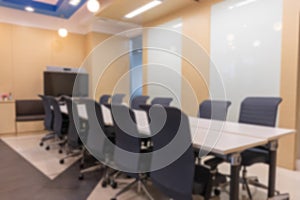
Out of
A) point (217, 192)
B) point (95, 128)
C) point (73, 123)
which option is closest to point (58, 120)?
point (73, 123)

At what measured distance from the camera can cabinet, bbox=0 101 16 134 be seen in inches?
200

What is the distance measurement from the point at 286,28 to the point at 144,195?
9.95ft

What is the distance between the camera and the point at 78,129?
2.84 metres

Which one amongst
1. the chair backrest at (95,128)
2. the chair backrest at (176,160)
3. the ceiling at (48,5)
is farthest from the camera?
the ceiling at (48,5)

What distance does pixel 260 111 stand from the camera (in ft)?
7.85

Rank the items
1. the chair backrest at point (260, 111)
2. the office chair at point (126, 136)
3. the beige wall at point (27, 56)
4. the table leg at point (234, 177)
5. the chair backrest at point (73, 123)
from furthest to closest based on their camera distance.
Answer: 1. the beige wall at point (27, 56)
2. the chair backrest at point (73, 123)
3. the chair backrest at point (260, 111)
4. the office chair at point (126, 136)
5. the table leg at point (234, 177)

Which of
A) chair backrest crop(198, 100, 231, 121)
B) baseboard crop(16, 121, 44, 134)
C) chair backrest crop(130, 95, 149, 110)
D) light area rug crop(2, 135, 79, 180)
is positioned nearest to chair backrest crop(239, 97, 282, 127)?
chair backrest crop(198, 100, 231, 121)

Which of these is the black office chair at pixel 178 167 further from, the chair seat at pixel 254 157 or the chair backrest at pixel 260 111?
the chair backrest at pixel 260 111

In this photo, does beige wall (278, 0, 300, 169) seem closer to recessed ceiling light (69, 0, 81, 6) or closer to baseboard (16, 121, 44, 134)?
recessed ceiling light (69, 0, 81, 6)

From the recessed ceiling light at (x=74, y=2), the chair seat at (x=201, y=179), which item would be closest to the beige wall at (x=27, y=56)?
the recessed ceiling light at (x=74, y=2)

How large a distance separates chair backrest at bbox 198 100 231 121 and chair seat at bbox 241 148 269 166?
2.43ft

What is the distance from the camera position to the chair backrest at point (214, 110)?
288 centimetres

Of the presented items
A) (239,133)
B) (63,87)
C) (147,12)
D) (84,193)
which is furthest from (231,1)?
(63,87)

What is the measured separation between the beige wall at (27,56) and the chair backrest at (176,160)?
5.54 m
